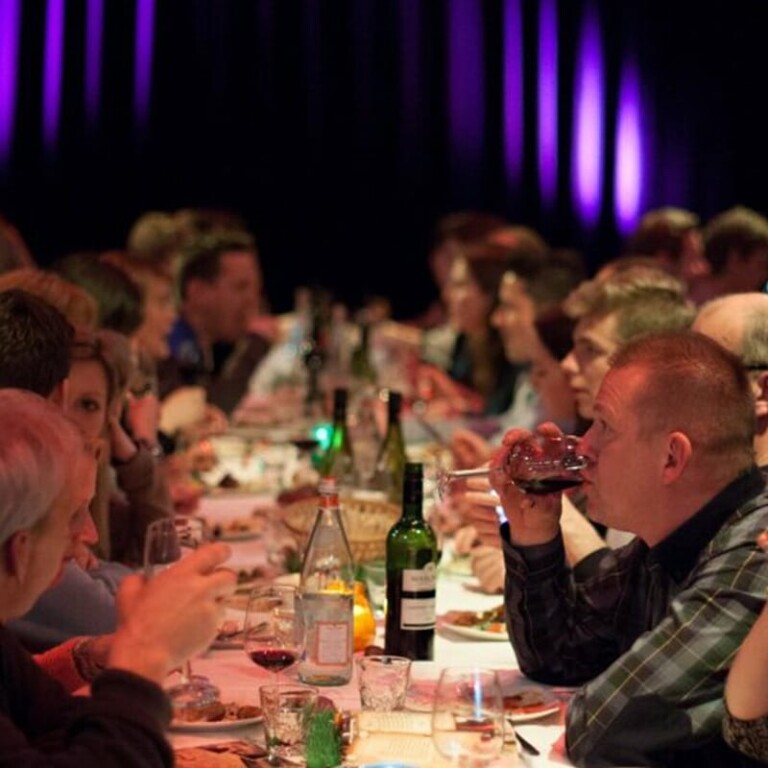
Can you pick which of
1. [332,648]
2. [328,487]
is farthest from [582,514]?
[332,648]

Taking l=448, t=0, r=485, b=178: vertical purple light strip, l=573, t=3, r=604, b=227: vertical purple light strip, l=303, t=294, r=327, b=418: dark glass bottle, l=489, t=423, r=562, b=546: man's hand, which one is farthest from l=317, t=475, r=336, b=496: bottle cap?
l=573, t=3, r=604, b=227: vertical purple light strip

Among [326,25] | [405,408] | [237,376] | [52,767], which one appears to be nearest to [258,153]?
[326,25]

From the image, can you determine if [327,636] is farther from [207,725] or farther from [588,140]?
[588,140]

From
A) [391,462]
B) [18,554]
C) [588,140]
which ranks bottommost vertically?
[391,462]

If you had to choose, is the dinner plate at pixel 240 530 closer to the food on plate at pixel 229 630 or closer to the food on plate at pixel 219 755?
the food on plate at pixel 229 630

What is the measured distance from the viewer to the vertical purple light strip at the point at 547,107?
12.0 m

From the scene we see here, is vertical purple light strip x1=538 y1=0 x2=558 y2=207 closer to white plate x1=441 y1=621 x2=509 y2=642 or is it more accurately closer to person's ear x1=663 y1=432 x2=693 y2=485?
white plate x1=441 y1=621 x2=509 y2=642

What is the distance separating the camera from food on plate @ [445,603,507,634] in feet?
10.2

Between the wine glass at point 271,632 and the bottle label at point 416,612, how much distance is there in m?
0.25

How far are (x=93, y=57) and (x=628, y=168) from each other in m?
3.92

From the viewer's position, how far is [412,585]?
112 inches

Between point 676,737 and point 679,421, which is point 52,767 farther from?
point 679,421

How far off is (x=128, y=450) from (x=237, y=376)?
10.8 ft

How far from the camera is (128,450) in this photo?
401 cm
